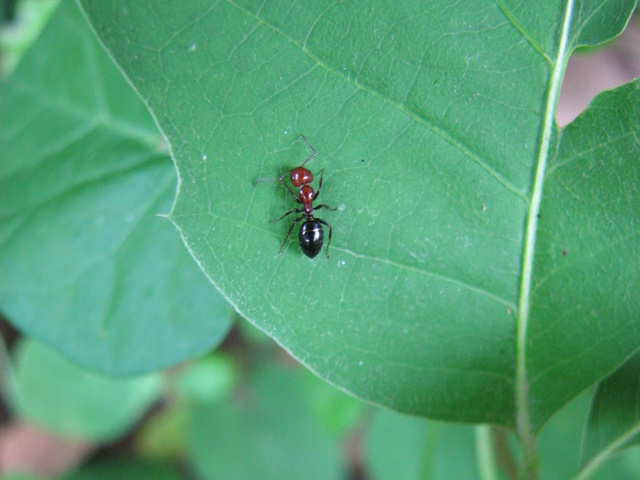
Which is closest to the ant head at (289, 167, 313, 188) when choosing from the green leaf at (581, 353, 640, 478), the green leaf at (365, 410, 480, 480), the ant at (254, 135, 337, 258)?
the ant at (254, 135, 337, 258)

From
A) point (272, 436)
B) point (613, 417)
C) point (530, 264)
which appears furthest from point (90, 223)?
point (272, 436)

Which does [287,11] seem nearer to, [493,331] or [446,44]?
[446,44]

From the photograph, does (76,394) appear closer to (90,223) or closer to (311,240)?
(90,223)

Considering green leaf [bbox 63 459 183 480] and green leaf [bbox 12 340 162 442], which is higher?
green leaf [bbox 12 340 162 442]

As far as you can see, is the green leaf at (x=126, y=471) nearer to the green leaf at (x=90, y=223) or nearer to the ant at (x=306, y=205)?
the green leaf at (x=90, y=223)

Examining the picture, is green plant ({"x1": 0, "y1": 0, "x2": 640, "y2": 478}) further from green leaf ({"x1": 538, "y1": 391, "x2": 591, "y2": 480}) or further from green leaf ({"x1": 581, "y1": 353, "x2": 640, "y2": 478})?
green leaf ({"x1": 538, "y1": 391, "x2": 591, "y2": 480})
